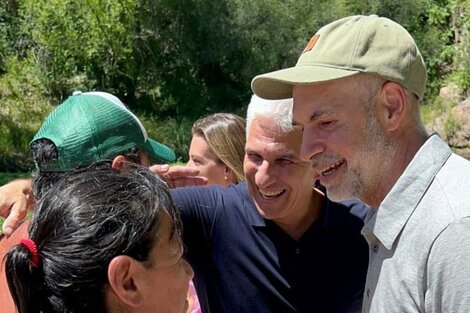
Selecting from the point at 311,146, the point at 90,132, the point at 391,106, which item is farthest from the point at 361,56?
the point at 90,132

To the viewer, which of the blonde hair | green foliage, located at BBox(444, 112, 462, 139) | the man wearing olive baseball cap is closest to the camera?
the man wearing olive baseball cap

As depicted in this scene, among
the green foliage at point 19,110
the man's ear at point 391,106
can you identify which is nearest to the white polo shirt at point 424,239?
the man's ear at point 391,106

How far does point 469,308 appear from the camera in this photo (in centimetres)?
172

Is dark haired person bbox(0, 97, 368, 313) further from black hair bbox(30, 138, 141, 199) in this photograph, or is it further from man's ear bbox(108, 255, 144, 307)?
man's ear bbox(108, 255, 144, 307)

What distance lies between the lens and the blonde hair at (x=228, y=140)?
379 cm

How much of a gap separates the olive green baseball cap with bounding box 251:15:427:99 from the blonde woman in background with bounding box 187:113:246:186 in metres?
1.60

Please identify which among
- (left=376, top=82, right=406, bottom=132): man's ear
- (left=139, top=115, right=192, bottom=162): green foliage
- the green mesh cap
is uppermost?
(left=376, top=82, right=406, bottom=132): man's ear

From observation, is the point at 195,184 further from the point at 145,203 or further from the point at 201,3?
the point at 201,3

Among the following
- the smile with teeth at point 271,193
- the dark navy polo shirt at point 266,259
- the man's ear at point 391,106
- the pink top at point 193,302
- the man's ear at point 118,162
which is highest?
the man's ear at point 391,106

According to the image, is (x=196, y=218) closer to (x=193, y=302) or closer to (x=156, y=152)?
(x=156, y=152)

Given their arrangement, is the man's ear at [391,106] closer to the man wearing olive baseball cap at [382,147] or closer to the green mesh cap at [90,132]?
Answer: the man wearing olive baseball cap at [382,147]

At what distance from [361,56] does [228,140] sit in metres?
1.78

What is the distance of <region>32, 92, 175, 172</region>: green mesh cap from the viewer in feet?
7.76

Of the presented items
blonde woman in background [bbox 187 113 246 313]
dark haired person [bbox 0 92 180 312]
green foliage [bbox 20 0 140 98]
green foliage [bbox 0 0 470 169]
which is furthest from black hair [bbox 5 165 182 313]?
green foliage [bbox 20 0 140 98]
